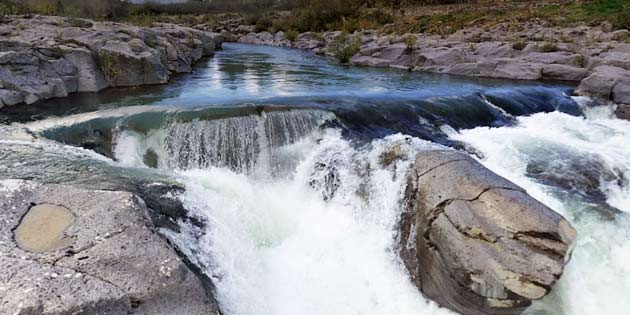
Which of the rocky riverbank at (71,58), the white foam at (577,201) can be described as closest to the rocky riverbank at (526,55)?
the white foam at (577,201)

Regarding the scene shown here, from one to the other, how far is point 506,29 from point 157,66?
1688cm

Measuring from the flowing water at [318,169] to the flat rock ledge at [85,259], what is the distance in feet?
1.75

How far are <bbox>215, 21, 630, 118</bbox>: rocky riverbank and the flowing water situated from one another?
5.35ft

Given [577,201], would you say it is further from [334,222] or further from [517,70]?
[517,70]

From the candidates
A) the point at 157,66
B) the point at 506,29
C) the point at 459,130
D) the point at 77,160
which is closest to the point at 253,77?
the point at 157,66

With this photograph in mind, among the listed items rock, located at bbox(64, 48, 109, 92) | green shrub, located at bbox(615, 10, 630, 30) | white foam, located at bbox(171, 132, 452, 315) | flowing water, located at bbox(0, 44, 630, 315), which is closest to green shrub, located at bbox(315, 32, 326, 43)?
green shrub, located at bbox(615, 10, 630, 30)

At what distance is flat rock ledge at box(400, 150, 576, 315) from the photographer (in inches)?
147

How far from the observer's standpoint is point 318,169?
6.27 m

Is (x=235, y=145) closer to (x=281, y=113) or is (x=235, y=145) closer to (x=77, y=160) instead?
(x=281, y=113)

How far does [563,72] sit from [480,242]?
39.8 feet

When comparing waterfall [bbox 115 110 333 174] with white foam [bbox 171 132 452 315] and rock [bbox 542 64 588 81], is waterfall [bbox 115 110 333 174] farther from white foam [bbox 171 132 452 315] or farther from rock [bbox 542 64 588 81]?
rock [bbox 542 64 588 81]

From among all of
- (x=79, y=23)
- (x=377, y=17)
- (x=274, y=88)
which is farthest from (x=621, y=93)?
(x=377, y=17)

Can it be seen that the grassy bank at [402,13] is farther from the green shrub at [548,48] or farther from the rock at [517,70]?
the rock at [517,70]

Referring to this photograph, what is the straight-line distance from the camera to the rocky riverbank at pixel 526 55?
37.3 feet
